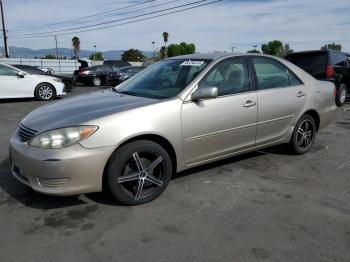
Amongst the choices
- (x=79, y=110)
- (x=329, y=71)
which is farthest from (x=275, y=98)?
(x=329, y=71)

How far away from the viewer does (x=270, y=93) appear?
4.99 m

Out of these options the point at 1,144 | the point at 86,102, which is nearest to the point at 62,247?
the point at 86,102

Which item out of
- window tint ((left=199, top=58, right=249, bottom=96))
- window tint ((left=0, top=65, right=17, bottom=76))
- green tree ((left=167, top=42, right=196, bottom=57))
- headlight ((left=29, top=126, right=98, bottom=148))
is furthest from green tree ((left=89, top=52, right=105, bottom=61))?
headlight ((left=29, top=126, right=98, bottom=148))

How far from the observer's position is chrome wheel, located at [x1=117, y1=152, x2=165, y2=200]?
3.81 meters

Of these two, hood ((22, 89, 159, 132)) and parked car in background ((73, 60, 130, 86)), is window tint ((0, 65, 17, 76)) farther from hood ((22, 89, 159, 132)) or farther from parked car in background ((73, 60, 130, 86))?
parked car in background ((73, 60, 130, 86))

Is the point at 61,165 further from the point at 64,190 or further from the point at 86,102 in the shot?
the point at 86,102

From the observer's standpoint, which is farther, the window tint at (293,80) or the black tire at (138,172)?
the window tint at (293,80)

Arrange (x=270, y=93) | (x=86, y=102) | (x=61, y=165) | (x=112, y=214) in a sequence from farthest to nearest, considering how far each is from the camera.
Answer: (x=270, y=93) < (x=86, y=102) < (x=112, y=214) < (x=61, y=165)

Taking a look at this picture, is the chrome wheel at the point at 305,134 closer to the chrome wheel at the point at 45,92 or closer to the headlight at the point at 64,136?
the headlight at the point at 64,136

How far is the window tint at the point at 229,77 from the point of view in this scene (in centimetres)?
448

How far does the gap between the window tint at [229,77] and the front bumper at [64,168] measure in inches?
59.5

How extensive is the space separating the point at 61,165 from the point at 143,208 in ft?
3.02

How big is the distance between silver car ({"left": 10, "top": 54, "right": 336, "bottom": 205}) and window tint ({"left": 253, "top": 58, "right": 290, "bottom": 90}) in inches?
0.6

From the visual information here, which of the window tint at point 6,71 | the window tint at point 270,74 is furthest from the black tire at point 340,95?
the window tint at point 6,71
